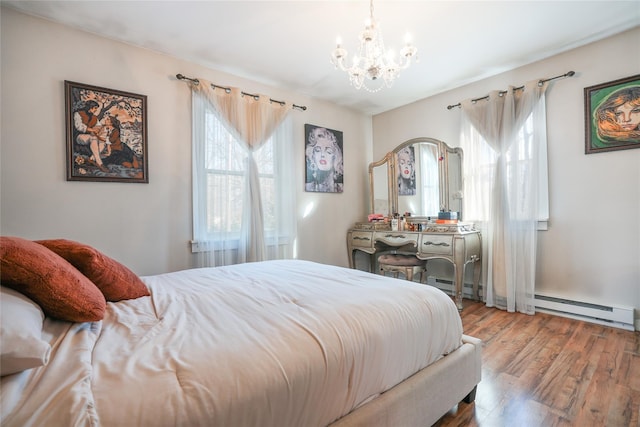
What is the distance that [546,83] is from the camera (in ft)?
9.16

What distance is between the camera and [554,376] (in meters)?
1.75

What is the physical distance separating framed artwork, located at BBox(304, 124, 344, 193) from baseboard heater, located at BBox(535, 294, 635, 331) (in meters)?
2.57

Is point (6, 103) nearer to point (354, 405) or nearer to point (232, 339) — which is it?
point (232, 339)

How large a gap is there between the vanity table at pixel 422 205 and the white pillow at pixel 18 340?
10.1 feet

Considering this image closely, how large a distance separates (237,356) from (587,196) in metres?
3.26

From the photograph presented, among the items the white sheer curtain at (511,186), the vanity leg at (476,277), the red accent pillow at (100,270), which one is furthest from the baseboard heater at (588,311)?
the red accent pillow at (100,270)

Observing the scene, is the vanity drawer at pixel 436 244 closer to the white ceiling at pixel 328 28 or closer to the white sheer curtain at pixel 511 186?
the white sheer curtain at pixel 511 186

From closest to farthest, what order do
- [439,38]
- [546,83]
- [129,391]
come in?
[129,391]
[439,38]
[546,83]

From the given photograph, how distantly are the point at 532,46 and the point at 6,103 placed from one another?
Answer: 429 cm

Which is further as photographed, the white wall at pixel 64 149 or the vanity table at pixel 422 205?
the vanity table at pixel 422 205

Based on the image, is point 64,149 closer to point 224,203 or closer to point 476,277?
point 224,203

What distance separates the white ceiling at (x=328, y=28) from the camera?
2.12 meters

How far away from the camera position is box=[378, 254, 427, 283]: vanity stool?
3150 millimetres

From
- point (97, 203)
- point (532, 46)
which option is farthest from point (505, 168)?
point (97, 203)
